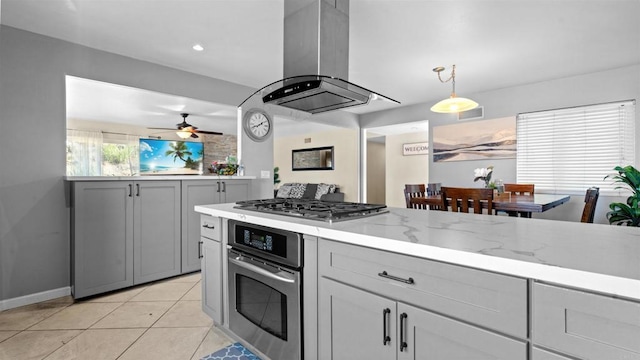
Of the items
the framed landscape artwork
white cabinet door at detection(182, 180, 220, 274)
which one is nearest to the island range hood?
white cabinet door at detection(182, 180, 220, 274)

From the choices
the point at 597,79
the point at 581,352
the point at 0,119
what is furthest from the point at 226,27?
the point at 597,79

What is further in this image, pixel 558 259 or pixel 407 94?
pixel 407 94

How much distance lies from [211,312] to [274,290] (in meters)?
0.79

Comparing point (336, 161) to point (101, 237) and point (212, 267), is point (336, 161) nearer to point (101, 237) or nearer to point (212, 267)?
point (101, 237)

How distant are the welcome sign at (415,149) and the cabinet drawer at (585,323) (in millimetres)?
6323

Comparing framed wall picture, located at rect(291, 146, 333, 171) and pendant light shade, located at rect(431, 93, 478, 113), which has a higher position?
pendant light shade, located at rect(431, 93, 478, 113)

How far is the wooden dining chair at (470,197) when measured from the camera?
2496 millimetres

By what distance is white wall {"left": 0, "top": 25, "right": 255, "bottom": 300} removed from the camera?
8.20 ft

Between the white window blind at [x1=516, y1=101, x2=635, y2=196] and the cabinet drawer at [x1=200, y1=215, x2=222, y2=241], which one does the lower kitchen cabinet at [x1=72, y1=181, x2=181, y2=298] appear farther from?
the white window blind at [x1=516, y1=101, x2=635, y2=196]

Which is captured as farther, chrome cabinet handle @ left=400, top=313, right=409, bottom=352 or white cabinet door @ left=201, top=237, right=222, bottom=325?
white cabinet door @ left=201, top=237, right=222, bottom=325

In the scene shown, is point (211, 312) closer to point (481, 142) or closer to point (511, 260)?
point (511, 260)

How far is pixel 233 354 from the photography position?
1825 mm

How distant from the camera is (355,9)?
2.34 m

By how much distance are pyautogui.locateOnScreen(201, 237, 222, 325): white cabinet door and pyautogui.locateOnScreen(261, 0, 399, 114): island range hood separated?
1025mm
